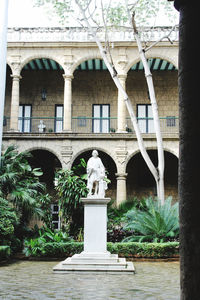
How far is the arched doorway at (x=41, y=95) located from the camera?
69.6ft

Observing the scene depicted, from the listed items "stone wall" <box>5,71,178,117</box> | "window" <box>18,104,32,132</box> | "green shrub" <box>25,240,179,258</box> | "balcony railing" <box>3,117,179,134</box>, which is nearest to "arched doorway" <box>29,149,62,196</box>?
"balcony railing" <box>3,117,179,134</box>

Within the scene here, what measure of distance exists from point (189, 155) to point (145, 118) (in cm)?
1883

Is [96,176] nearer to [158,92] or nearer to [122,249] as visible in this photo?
[122,249]

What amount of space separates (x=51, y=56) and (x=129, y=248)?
11299mm

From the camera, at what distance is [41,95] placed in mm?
21688

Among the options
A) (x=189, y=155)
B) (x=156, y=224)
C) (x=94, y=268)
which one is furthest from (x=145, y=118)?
(x=189, y=155)

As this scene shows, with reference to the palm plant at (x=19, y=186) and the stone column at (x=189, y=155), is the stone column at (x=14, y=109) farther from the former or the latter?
the stone column at (x=189, y=155)

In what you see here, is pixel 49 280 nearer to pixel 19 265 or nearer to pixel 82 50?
pixel 19 265

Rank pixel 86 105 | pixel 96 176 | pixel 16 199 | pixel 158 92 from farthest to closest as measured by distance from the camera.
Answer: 1. pixel 86 105
2. pixel 158 92
3. pixel 16 199
4. pixel 96 176

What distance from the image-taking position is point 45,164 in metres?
21.1

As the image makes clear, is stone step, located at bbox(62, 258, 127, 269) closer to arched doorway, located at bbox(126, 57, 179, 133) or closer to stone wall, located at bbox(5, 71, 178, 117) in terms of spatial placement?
arched doorway, located at bbox(126, 57, 179, 133)

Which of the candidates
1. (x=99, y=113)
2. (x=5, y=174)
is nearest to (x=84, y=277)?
(x=5, y=174)

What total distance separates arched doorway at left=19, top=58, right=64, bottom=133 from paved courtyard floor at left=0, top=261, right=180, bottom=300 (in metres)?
12.9

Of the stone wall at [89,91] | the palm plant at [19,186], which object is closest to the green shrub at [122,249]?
the palm plant at [19,186]
